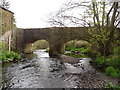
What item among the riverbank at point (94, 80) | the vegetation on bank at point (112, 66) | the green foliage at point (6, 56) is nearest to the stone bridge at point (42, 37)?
the green foliage at point (6, 56)

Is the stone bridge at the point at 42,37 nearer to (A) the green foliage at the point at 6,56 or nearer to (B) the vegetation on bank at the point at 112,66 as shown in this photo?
(A) the green foliage at the point at 6,56

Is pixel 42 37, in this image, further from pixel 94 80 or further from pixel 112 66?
pixel 94 80

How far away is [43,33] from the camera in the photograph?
1573cm

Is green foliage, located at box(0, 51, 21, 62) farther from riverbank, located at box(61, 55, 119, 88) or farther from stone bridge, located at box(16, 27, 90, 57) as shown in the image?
riverbank, located at box(61, 55, 119, 88)

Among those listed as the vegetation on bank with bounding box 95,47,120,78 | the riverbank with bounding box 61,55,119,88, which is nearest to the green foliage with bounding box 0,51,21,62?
the riverbank with bounding box 61,55,119,88

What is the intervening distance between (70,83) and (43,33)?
1154 cm

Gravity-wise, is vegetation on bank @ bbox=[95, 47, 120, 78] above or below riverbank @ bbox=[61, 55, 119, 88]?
above

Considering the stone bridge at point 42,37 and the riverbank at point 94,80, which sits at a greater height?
the stone bridge at point 42,37

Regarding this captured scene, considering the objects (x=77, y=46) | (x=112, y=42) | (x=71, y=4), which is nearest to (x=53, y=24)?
(x=71, y=4)

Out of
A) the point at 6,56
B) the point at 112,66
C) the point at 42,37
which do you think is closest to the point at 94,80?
the point at 112,66

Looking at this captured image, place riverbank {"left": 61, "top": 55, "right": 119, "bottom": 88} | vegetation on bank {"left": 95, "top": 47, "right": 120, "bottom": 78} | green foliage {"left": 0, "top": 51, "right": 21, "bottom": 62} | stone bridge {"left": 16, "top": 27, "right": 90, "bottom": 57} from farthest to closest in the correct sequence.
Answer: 1. stone bridge {"left": 16, "top": 27, "right": 90, "bottom": 57}
2. green foliage {"left": 0, "top": 51, "right": 21, "bottom": 62}
3. vegetation on bank {"left": 95, "top": 47, "right": 120, "bottom": 78}
4. riverbank {"left": 61, "top": 55, "right": 119, "bottom": 88}

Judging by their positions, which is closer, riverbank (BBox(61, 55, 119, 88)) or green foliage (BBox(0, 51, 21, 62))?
riverbank (BBox(61, 55, 119, 88))

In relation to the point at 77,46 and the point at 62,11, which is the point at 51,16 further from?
the point at 77,46

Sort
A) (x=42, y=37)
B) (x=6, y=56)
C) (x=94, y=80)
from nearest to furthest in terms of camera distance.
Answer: (x=94, y=80), (x=6, y=56), (x=42, y=37)
